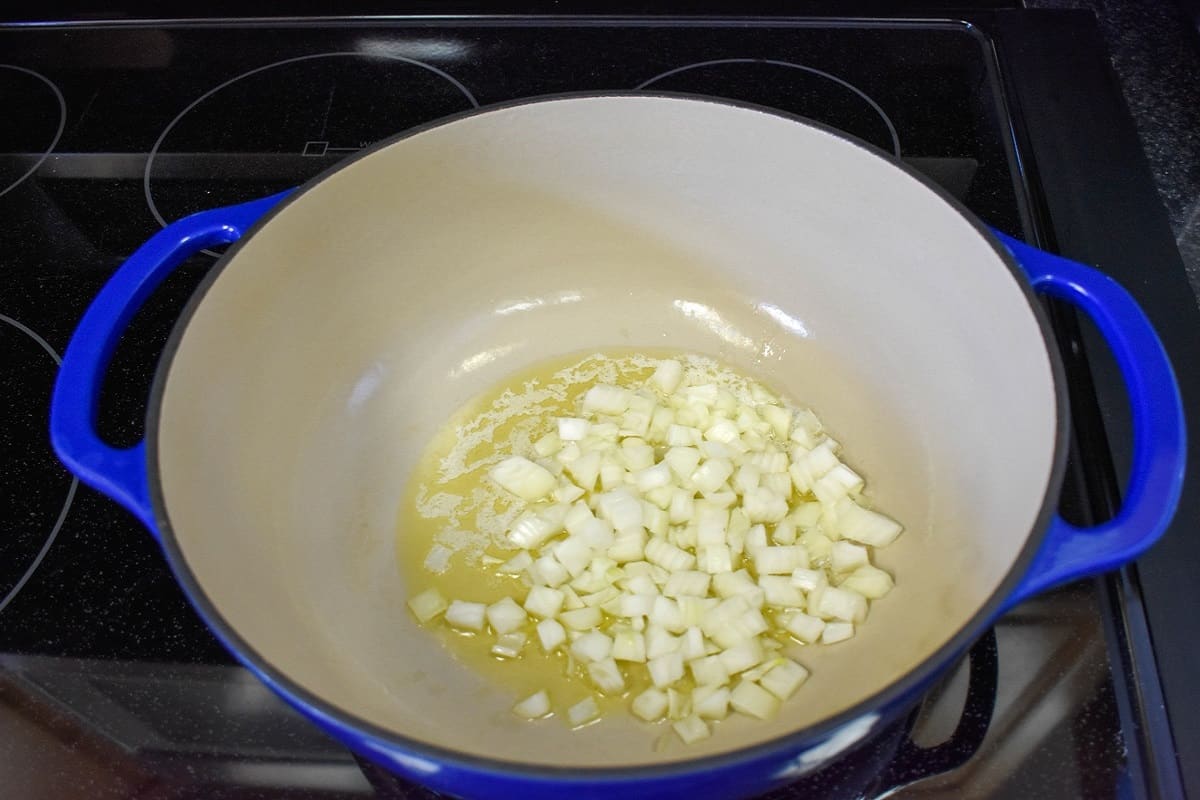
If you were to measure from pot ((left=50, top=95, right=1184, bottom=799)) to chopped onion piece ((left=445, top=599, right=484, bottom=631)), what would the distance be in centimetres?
3

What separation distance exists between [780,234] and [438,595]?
0.46 meters

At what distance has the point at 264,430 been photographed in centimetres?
82

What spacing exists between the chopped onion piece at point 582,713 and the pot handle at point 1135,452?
0.30 metres

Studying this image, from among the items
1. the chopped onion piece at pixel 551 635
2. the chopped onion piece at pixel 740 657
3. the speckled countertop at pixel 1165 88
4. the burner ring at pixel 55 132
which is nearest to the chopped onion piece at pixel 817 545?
the chopped onion piece at pixel 740 657

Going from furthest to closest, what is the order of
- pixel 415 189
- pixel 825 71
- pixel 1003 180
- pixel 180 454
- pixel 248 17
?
pixel 248 17 → pixel 825 71 → pixel 1003 180 → pixel 415 189 → pixel 180 454

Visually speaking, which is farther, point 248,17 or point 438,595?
point 248,17

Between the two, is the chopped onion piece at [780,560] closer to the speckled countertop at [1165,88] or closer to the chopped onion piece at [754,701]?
the chopped onion piece at [754,701]

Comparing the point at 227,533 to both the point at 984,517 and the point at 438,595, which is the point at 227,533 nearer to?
the point at 438,595

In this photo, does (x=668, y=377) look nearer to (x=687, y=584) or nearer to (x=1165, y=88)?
(x=687, y=584)

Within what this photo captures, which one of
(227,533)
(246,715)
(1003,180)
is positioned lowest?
(246,715)

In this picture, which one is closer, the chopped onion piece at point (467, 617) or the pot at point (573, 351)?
the pot at point (573, 351)

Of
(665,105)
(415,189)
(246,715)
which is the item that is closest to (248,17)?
(415,189)

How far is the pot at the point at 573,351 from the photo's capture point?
0.60 metres

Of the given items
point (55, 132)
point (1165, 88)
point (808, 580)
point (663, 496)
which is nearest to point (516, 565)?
point (663, 496)
